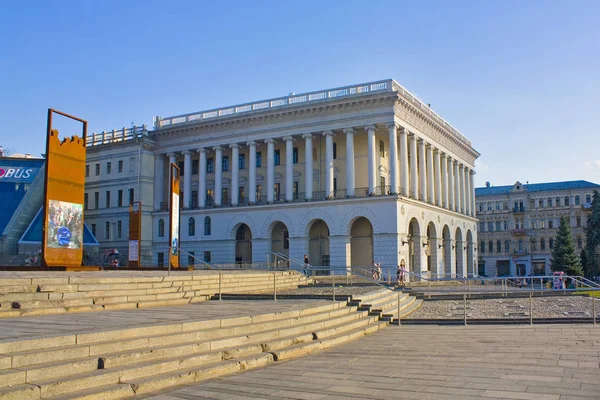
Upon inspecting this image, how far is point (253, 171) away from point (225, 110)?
267 inches

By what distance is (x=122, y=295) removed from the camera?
1636 cm

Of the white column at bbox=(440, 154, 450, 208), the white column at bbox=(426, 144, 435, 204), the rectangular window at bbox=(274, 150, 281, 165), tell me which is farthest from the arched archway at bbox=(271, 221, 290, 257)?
the white column at bbox=(440, 154, 450, 208)

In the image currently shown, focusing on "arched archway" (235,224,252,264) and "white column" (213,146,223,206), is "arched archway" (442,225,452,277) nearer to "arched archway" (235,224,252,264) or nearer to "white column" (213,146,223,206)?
"arched archway" (235,224,252,264)

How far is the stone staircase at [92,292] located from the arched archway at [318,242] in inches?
1104

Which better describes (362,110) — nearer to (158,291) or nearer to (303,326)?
(158,291)

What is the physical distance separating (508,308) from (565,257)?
4630 centimetres

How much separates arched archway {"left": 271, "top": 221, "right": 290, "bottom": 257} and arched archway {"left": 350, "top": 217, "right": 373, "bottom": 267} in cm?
601

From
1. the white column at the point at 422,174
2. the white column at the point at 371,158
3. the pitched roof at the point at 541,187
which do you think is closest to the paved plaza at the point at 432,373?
the white column at the point at 371,158

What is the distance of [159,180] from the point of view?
188ft

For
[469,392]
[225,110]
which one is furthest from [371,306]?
[225,110]

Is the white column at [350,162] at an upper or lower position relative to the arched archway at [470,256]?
upper

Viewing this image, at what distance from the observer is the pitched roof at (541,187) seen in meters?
88.2

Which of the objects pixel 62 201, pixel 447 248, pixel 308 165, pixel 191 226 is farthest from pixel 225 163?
pixel 62 201

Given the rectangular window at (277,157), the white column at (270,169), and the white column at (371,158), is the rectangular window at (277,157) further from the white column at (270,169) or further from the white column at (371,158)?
the white column at (371,158)
